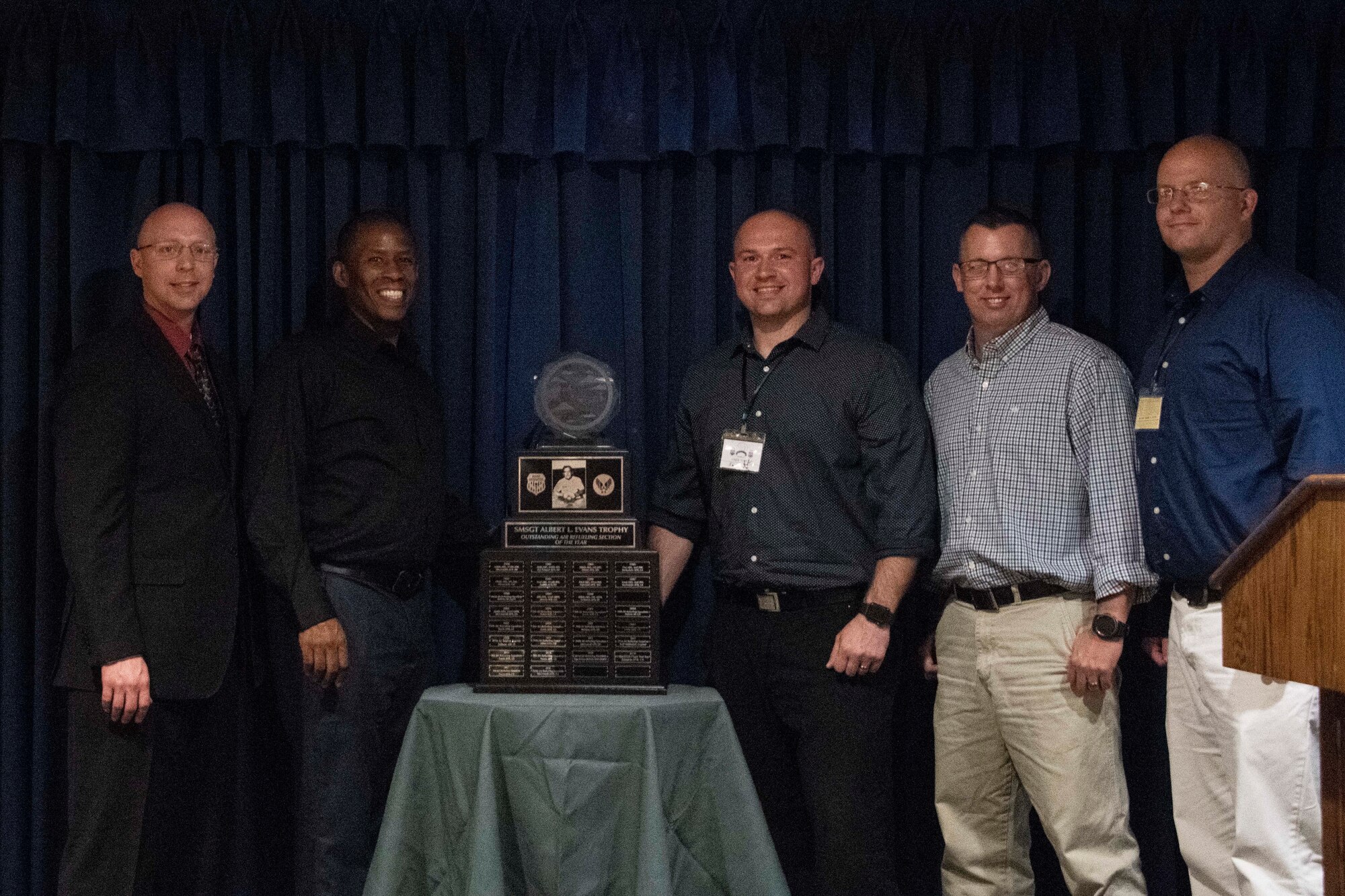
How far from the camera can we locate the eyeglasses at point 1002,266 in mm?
3148

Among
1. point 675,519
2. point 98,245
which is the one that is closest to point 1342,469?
point 675,519

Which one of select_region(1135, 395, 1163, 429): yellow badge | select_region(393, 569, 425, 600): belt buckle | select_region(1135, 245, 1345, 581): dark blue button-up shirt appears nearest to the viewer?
select_region(1135, 245, 1345, 581): dark blue button-up shirt

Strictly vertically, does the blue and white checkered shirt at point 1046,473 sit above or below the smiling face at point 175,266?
below

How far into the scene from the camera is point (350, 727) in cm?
312

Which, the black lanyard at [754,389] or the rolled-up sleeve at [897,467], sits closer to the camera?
the rolled-up sleeve at [897,467]

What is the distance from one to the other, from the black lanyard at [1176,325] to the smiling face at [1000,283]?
13.2 inches

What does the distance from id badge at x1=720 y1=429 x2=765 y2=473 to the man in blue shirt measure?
2.98 ft

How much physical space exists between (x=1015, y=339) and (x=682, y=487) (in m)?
0.94

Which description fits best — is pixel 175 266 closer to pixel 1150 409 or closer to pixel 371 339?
pixel 371 339

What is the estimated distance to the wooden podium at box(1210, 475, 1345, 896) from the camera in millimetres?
1889

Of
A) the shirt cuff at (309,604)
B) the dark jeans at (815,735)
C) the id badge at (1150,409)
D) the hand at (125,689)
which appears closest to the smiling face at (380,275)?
the shirt cuff at (309,604)

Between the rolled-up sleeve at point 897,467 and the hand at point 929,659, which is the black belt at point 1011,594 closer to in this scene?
the rolled-up sleeve at point 897,467

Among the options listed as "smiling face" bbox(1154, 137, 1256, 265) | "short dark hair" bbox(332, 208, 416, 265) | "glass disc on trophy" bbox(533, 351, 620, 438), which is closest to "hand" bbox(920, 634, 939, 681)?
"glass disc on trophy" bbox(533, 351, 620, 438)

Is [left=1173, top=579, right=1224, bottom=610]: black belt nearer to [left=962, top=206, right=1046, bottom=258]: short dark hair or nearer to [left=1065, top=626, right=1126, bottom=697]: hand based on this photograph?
[left=1065, top=626, right=1126, bottom=697]: hand
